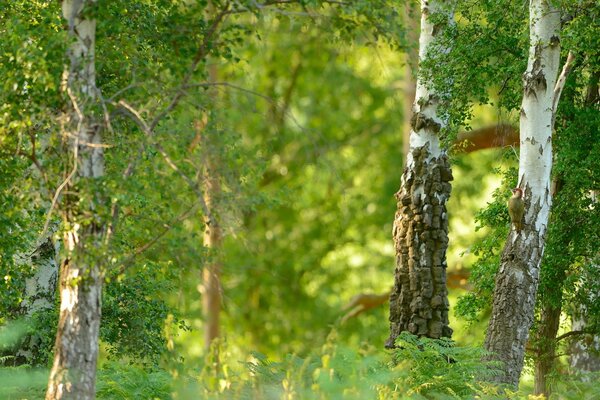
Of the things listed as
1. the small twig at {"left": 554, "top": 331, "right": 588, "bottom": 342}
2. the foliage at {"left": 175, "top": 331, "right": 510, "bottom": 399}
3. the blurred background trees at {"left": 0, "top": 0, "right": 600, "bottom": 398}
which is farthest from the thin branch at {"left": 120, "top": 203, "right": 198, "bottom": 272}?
the small twig at {"left": 554, "top": 331, "right": 588, "bottom": 342}

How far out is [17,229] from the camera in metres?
12.0

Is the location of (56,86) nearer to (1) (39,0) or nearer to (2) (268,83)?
(1) (39,0)

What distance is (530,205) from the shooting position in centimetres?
1440

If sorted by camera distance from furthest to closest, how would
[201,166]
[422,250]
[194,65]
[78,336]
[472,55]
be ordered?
[472,55]
[422,250]
[194,65]
[201,166]
[78,336]

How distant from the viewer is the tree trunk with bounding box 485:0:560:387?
14.4m

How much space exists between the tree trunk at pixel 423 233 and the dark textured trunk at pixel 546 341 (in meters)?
3.18

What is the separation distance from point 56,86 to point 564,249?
30.6ft

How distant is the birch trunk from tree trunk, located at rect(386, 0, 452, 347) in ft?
19.5

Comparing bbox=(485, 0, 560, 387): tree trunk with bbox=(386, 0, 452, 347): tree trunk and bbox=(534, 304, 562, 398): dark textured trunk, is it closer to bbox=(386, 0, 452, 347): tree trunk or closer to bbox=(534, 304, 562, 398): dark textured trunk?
bbox=(386, 0, 452, 347): tree trunk

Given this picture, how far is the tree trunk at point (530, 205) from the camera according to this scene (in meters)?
14.4

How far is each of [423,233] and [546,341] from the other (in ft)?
12.7

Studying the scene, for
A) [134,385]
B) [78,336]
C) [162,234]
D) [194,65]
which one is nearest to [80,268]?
[78,336]

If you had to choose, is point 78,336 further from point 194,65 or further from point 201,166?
point 194,65

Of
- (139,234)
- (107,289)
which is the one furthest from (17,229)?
(107,289)
